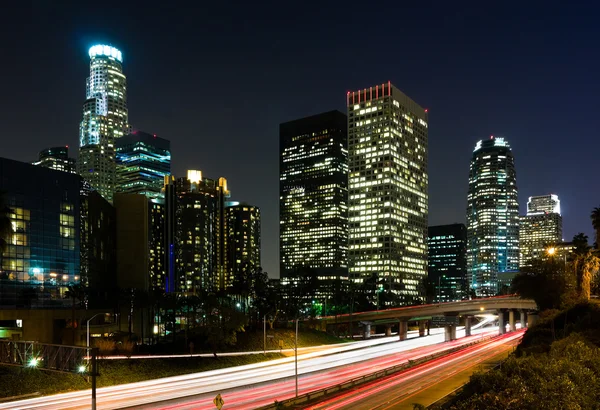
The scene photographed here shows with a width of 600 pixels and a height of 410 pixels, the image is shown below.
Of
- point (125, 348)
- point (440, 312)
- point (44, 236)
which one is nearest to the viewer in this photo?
point (125, 348)

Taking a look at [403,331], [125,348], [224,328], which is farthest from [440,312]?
[125,348]

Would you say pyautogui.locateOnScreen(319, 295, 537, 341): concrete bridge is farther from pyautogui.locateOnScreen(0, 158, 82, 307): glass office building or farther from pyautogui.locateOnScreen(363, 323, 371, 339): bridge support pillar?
pyautogui.locateOnScreen(0, 158, 82, 307): glass office building

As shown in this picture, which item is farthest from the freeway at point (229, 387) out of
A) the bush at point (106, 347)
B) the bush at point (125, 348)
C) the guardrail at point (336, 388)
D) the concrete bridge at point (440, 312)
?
the concrete bridge at point (440, 312)

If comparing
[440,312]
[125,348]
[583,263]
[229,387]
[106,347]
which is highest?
[583,263]

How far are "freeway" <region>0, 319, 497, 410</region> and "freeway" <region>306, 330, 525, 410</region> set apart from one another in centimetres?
595

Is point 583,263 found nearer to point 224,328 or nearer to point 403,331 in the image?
point 224,328

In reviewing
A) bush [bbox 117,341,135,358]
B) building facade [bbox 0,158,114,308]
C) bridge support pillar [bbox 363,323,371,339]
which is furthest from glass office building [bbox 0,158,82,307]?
bridge support pillar [bbox 363,323,371,339]

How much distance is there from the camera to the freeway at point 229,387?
47562 mm

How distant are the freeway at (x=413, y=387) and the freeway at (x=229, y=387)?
595 cm

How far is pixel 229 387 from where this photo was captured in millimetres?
58312

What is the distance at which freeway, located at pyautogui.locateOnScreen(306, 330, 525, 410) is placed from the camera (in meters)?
47.7

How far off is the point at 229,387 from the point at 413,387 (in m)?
18.7

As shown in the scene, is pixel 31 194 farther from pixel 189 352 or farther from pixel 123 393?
pixel 123 393

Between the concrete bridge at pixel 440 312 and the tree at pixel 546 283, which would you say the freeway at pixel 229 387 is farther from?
the concrete bridge at pixel 440 312
